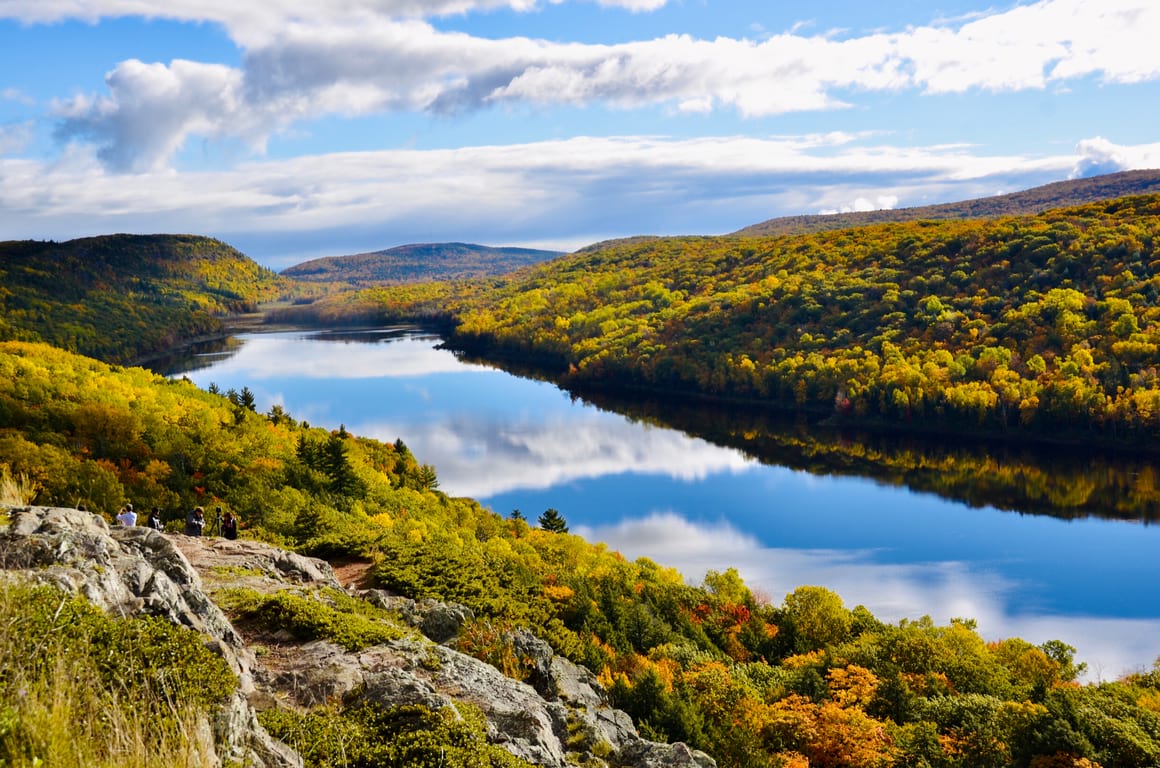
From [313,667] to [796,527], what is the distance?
58480 mm

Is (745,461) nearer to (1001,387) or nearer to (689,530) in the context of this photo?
(689,530)

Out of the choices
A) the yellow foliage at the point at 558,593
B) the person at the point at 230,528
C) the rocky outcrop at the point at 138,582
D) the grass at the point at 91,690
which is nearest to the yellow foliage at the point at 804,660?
the yellow foliage at the point at 558,593

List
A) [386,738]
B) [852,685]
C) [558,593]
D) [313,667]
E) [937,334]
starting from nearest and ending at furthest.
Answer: [386,738] → [313,667] → [852,685] → [558,593] → [937,334]

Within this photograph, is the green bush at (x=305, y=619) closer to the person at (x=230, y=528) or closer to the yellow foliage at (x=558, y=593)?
the person at (x=230, y=528)

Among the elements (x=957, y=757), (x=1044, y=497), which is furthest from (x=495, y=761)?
(x=1044, y=497)

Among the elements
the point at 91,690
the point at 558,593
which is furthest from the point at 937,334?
the point at 91,690

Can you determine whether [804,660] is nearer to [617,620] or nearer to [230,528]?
[617,620]

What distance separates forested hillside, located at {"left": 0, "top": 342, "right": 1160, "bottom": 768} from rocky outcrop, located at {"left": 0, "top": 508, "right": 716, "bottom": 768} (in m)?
0.60

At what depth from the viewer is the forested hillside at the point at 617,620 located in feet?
70.8

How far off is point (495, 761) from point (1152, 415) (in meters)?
94.1

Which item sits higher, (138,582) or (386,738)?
(138,582)

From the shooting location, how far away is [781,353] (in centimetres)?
12631

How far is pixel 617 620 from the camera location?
29.2 meters

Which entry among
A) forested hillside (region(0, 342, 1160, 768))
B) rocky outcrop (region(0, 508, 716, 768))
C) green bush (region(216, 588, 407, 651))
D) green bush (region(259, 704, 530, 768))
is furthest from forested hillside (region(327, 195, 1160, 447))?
Answer: green bush (region(259, 704, 530, 768))
